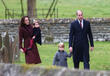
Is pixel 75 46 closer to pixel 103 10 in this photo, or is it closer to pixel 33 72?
pixel 33 72

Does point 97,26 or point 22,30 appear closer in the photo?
point 22,30

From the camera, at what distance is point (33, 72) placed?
462cm

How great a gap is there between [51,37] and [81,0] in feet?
54.7

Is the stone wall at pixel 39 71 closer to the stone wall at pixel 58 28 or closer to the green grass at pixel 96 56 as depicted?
the green grass at pixel 96 56

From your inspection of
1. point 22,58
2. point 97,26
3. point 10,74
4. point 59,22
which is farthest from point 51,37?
point 10,74

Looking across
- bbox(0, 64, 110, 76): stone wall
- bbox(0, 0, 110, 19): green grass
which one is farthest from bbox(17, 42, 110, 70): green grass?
bbox(0, 0, 110, 19): green grass

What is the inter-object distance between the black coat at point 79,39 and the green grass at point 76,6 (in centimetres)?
1764

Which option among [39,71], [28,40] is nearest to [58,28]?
[28,40]

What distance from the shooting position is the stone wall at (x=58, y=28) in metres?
19.6

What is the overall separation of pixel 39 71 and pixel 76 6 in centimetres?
2801

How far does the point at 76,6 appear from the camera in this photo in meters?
32.4

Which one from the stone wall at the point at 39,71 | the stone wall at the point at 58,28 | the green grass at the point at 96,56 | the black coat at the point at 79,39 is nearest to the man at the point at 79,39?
the black coat at the point at 79,39

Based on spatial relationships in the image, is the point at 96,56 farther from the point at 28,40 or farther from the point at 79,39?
the point at 79,39

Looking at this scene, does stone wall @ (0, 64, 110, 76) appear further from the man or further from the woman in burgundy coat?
the woman in burgundy coat
